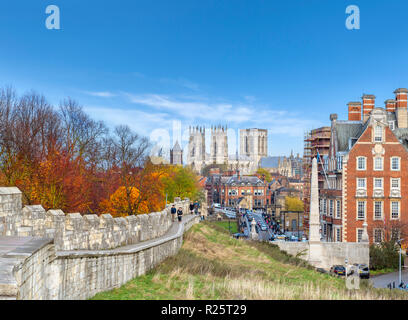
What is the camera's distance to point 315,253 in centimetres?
3897

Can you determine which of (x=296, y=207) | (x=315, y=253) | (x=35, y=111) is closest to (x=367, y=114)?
(x=315, y=253)

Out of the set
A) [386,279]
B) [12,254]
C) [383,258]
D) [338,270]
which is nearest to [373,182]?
[383,258]

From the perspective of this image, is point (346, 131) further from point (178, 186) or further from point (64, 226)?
point (64, 226)

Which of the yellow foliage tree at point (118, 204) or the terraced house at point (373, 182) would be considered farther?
the terraced house at point (373, 182)

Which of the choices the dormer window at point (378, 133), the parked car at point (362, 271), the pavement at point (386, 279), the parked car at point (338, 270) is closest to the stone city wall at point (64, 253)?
the parked car at point (338, 270)

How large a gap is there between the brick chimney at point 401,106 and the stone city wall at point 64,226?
37739mm

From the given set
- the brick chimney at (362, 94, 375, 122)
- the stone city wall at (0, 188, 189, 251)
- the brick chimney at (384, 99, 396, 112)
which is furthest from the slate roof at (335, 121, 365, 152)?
the stone city wall at (0, 188, 189, 251)

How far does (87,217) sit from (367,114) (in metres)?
39.8

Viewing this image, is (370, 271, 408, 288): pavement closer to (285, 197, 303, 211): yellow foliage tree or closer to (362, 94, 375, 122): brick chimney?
(362, 94, 375, 122): brick chimney

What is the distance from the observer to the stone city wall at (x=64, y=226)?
42.2 ft

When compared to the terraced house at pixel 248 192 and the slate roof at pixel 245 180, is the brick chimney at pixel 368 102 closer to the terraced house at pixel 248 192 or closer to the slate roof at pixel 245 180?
the terraced house at pixel 248 192

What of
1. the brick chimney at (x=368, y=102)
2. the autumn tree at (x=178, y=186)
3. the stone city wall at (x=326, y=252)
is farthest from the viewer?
the autumn tree at (x=178, y=186)

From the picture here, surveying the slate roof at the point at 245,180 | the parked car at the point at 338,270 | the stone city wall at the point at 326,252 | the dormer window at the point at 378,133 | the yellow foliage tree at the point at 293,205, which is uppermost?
the dormer window at the point at 378,133
